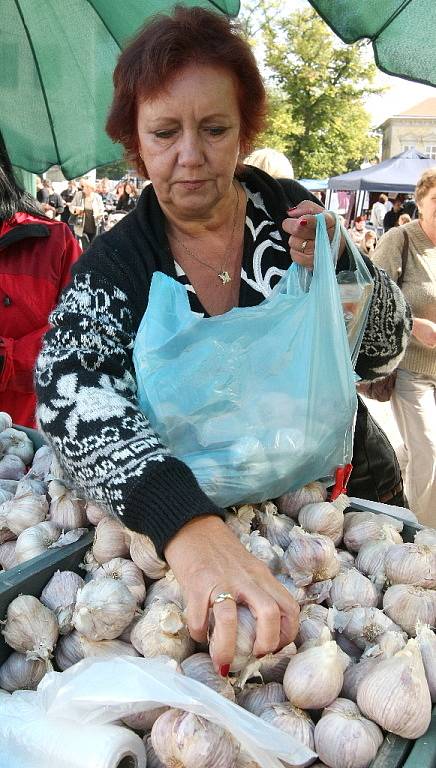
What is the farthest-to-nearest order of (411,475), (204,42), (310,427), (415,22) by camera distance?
(411,475) → (415,22) → (204,42) → (310,427)

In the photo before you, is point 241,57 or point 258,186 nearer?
point 241,57

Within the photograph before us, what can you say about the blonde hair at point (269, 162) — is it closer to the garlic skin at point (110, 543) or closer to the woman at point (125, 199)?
the garlic skin at point (110, 543)

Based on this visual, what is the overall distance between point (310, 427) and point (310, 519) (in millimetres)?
180

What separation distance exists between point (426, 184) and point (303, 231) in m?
1.98

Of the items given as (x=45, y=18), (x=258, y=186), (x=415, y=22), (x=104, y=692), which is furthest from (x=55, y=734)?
(x=45, y=18)

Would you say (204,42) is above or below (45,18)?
below

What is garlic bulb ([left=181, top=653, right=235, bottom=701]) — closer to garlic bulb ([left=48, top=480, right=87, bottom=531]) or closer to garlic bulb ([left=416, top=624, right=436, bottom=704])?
garlic bulb ([left=416, top=624, right=436, bottom=704])

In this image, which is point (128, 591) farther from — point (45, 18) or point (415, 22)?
point (45, 18)

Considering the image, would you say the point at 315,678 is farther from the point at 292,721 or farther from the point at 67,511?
the point at 67,511

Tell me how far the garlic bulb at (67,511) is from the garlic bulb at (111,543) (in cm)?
11

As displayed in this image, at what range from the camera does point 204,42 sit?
133 centimetres

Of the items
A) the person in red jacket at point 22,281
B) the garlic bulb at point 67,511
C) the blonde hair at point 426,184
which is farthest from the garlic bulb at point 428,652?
the blonde hair at point 426,184

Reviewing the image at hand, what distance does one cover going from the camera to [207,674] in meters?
Answer: 0.91

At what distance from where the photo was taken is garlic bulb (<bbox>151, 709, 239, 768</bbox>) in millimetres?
795
